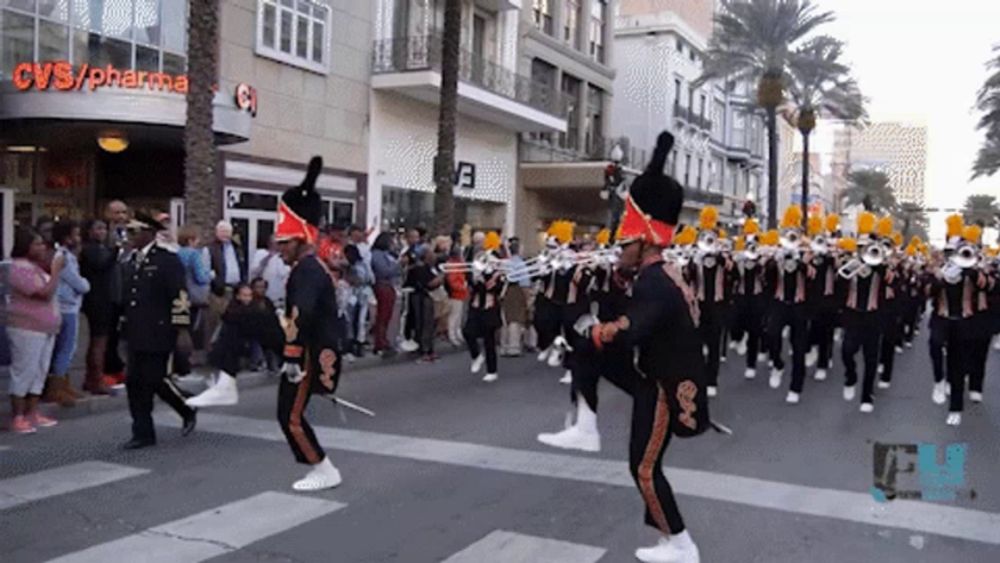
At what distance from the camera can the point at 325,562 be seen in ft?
17.6

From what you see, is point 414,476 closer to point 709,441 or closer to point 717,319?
point 709,441

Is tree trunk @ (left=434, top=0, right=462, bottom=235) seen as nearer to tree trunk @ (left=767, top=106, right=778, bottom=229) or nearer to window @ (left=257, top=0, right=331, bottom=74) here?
window @ (left=257, top=0, right=331, bottom=74)

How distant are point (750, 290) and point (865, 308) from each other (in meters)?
2.39

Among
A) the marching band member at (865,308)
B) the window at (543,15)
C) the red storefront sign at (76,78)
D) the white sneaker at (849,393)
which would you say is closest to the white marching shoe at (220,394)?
the marching band member at (865,308)

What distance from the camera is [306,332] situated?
646 cm

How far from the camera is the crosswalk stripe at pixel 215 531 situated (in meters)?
5.37

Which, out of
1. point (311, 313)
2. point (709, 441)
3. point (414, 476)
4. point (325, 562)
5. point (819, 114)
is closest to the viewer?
point (325, 562)

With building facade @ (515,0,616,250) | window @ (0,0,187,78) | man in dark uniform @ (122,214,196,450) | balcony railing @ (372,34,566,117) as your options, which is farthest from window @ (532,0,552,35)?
man in dark uniform @ (122,214,196,450)

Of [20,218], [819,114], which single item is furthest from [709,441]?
[819,114]

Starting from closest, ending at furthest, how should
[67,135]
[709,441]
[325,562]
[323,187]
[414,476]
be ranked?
[325,562] → [414,476] → [709,441] → [67,135] → [323,187]

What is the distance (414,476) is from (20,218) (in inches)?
568

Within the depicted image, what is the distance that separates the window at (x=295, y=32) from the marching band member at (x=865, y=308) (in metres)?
13.1

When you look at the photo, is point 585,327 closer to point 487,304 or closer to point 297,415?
point 297,415

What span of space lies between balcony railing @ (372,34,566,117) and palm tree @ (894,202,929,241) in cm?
5534
